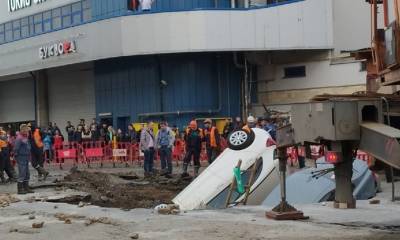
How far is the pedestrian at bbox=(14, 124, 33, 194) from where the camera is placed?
15.5 metres

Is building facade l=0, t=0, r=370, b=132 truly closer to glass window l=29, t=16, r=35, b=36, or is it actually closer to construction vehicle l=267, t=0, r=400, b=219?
glass window l=29, t=16, r=35, b=36

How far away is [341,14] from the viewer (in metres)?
30.5

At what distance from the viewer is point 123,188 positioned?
57.9 ft

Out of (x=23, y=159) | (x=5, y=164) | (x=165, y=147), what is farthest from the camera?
(x=165, y=147)

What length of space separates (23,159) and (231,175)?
17.1 feet

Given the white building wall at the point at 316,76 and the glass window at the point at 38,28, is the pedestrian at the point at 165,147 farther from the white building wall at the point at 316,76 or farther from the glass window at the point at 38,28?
the glass window at the point at 38,28

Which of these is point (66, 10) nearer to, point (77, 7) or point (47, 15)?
point (77, 7)

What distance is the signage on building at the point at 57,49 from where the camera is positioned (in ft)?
112

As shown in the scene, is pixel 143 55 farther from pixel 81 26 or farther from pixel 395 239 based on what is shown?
pixel 395 239

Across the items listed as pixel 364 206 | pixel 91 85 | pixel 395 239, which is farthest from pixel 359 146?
pixel 91 85

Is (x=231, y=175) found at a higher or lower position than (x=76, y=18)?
lower

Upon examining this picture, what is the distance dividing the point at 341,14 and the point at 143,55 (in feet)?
31.4

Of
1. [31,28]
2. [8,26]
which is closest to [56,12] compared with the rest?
[31,28]

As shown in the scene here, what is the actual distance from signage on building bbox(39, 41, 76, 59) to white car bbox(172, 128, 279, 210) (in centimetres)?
2032
